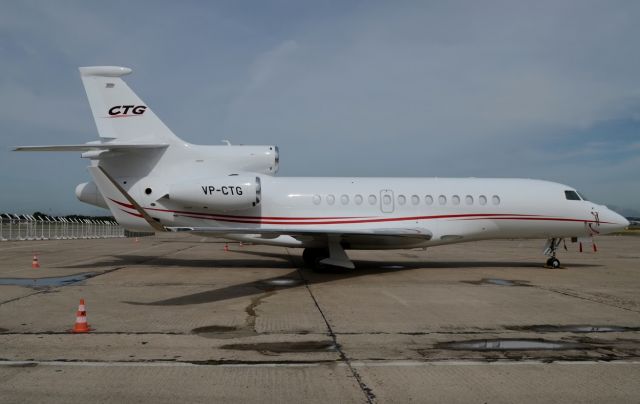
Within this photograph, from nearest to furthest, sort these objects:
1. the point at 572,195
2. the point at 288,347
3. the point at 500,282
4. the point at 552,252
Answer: the point at 288,347
the point at 500,282
the point at 572,195
the point at 552,252

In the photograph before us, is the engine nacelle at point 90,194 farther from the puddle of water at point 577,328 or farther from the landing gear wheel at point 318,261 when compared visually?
the puddle of water at point 577,328

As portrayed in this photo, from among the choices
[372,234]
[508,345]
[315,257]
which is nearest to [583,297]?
[508,345]

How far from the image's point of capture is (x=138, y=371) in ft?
16.0

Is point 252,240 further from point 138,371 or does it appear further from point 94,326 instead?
point 138,371

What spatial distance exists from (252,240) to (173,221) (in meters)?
2.49

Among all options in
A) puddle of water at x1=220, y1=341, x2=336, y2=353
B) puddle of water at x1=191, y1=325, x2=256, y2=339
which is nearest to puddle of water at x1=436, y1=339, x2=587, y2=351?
puddle of water at x1=220, y1=341, x2=336, y2=353

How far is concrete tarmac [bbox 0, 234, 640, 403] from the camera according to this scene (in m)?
4.42

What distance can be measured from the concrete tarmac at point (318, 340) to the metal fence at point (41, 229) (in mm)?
19989

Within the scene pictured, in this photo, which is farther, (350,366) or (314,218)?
(314,218)

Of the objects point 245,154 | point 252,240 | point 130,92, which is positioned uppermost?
point 130,92

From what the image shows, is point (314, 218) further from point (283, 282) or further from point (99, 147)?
point (99, 147)

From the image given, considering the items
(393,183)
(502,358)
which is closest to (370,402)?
(502,358)

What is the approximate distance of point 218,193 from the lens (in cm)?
1363

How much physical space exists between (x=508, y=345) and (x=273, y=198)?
30.7 feet
